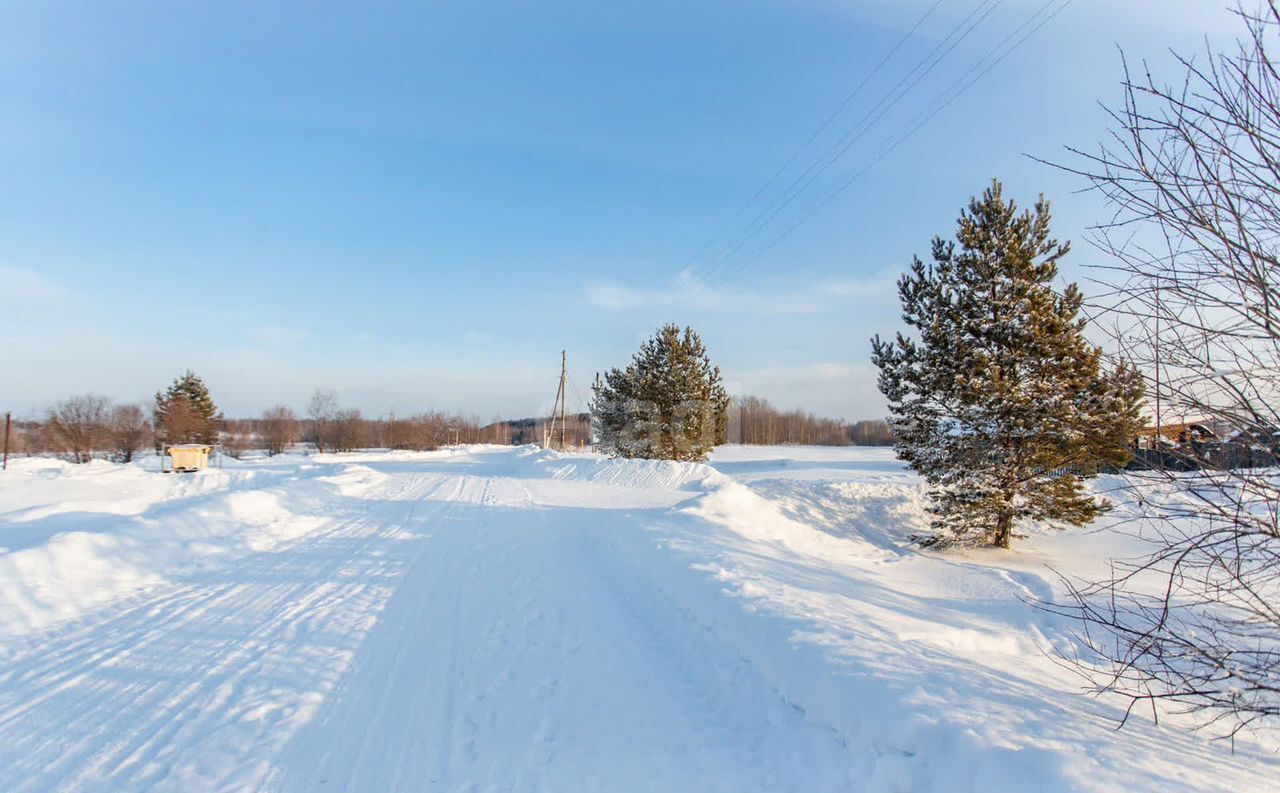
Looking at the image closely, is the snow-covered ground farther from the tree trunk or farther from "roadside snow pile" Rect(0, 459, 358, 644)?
the tree trunk

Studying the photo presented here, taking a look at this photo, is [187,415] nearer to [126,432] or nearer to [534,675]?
[126,432]

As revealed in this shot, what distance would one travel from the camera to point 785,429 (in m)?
107

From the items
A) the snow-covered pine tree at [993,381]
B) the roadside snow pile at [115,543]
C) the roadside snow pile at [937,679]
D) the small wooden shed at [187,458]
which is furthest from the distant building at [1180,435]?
the small wooden shed at [187,458]

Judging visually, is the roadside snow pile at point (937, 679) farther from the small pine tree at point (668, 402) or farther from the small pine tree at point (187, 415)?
the small pine tree at point (187, 415)

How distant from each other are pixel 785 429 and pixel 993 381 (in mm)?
95825

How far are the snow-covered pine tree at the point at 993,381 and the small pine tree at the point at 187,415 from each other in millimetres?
54639

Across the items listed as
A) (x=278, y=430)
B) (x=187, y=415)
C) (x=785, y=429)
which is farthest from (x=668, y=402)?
(x=785, y=429)

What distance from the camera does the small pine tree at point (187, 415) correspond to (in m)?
47.9

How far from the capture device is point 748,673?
4.72 m

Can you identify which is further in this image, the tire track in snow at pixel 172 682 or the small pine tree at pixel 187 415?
the small pine tree at pixel 187 415

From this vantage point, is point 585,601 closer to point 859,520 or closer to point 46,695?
point 46,695

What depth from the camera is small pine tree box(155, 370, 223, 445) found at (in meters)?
47.9

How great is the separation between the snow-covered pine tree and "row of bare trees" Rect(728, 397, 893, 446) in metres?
83.7

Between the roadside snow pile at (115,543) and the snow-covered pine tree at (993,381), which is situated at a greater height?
the snow-covered pine tree at (993,381)
